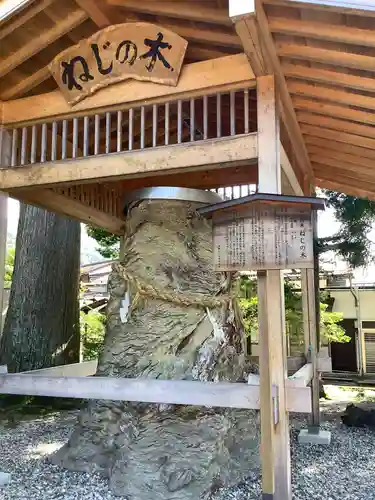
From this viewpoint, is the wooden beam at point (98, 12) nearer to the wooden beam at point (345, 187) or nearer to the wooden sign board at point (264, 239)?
the wooden sign board at point (264, 239)

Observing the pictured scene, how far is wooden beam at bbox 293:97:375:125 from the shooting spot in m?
3.29

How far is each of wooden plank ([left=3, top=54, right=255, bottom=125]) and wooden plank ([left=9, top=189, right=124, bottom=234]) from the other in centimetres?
64

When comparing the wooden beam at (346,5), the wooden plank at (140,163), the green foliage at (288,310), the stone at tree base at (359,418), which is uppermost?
the wooden beam at (346,5)

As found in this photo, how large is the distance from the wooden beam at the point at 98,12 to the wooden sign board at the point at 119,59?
14cm

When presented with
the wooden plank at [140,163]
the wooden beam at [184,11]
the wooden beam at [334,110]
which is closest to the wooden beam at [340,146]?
the wooden beam at [334,110]

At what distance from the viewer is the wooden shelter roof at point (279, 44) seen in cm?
249

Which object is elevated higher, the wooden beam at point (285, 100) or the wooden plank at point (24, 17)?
the wooden plank at point (24, 17)

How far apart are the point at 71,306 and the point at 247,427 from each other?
13.1ft

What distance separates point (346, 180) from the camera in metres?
5.02

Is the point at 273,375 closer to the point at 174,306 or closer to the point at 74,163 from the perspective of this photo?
the point at 174,306

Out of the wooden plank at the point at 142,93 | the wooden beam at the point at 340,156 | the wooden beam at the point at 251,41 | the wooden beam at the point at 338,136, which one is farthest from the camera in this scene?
the wooden beam at the point at 340,156

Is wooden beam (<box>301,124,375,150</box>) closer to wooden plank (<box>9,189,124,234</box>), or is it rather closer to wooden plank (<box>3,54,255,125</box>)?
wooden plank (<box>3,54,255,125</box>)

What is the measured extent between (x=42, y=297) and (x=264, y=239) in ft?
16.7

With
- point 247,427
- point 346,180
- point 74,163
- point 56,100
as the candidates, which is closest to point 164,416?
point 247,427
